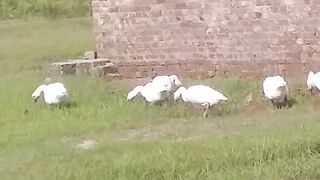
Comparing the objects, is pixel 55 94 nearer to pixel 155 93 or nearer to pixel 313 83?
pixel 155 93

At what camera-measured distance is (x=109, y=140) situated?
9.27 m

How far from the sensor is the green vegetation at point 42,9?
30.6m

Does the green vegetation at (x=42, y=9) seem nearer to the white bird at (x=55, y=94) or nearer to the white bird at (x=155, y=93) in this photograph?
the white bird at (x=55, y=94)

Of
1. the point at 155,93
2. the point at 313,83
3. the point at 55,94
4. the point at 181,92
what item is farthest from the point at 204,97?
the point at 55,94

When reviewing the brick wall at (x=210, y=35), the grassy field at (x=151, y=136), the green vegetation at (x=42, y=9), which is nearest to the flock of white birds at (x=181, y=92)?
the grassy field at (x=151, y=136)

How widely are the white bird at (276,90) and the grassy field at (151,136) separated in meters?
0.16

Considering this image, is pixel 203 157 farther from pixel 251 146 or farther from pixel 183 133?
pixel 183 133

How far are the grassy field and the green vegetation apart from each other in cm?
1637

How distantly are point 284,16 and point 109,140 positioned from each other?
5.34 metres

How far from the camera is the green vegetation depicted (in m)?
30.6

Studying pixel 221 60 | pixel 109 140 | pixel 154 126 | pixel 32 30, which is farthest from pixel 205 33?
pixel 32 30

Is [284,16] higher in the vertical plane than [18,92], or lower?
higher

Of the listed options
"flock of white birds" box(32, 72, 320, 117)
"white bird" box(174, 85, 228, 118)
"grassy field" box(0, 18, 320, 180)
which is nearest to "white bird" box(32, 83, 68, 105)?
"flock of white birds" box(32, 72, 320, 117)

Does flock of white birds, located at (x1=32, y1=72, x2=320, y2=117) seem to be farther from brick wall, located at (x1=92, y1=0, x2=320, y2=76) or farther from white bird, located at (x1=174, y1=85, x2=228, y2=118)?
brick wall, located at (x1=92, y1=0, x2=320, y2=76)
